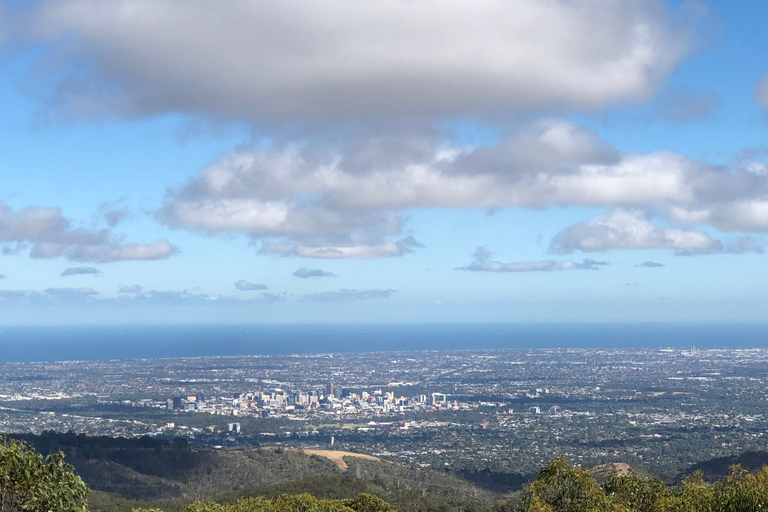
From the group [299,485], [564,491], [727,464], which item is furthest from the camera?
[727,464]

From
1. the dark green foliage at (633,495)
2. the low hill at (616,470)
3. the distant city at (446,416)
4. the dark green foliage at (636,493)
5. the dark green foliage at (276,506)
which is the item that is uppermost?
the dark green foliage at (633,495)

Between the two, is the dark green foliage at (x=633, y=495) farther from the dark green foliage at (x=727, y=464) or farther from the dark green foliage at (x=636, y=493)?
A: the dark green foliage at (x=727, y=464)

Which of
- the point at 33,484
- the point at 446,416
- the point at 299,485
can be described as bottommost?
the point at 446,416

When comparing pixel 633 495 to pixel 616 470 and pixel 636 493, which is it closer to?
pixel 636 493

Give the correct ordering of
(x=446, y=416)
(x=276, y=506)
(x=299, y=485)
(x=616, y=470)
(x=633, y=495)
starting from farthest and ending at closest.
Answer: (x=446, y=416) → (x=616, y=470) → (x=299, y=485) → (x=276, y=506) → (x=633, y=495)

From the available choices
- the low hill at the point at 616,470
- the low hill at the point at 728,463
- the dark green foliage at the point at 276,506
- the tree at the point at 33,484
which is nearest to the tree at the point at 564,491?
the dark green foliage at the point at 276,506

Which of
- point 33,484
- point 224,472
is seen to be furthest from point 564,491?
point 224,472

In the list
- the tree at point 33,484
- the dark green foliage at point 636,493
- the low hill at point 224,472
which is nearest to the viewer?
the tree at point 33,484

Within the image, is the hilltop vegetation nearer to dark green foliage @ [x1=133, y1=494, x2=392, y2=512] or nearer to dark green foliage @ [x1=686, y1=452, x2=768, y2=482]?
dark green foliage @ [x1=133, y1=494, x2=392, y2=512]

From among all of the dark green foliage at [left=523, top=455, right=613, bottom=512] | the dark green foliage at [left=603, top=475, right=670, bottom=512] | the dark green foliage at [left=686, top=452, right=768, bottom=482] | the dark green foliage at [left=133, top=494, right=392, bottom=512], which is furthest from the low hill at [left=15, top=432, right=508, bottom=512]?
the dark green foliage at [left=523, top=455, right=613, bottom=512]
